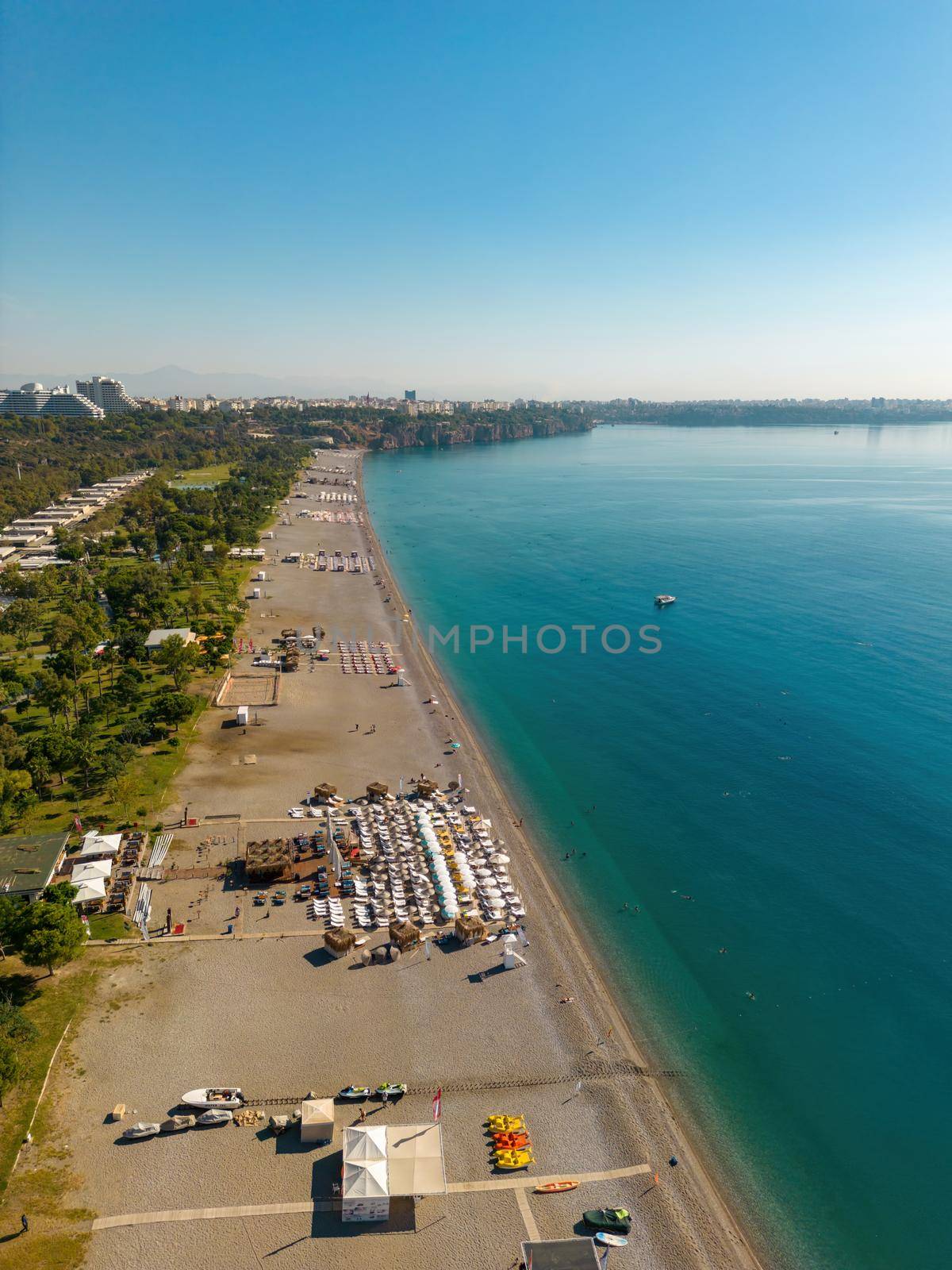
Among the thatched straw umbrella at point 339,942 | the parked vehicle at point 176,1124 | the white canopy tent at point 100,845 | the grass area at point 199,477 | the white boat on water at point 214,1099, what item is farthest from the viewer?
the grass area at point 199,477

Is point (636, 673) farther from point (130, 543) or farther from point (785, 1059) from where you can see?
point (130, 543)

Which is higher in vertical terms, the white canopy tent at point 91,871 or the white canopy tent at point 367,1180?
the white canopy tent at point 91,871

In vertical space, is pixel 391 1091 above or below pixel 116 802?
below

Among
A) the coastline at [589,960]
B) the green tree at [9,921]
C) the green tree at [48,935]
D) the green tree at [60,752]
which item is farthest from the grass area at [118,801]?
the coastline at [589,960]

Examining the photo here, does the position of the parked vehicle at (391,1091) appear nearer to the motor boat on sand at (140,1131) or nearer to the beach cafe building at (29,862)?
the motor boat on sand at (140,1131)

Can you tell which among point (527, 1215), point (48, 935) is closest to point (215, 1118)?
point (48, 935)

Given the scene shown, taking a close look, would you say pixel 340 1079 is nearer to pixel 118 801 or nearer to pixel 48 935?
pixel 48 935

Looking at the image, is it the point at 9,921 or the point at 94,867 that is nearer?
the point at 9,921
